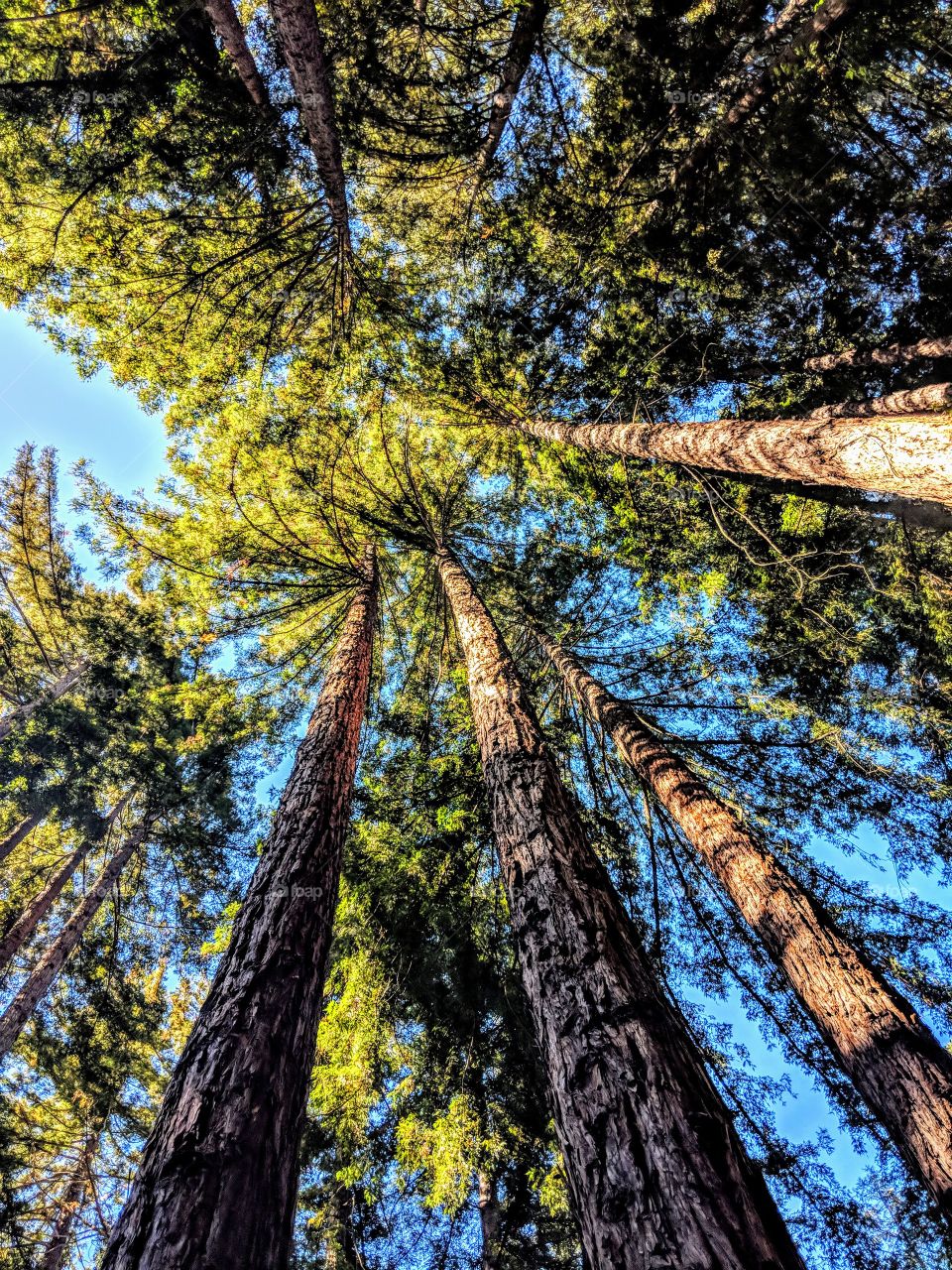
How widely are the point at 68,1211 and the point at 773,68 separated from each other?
47.8ft

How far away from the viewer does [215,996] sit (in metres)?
2.24

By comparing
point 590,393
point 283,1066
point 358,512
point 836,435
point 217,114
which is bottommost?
point 283,1066

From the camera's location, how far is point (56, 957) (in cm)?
793

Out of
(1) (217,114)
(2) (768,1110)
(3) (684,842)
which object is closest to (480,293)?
(1) (217,114)

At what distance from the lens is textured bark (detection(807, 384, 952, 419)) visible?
4.93 m

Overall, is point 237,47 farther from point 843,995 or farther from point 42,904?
point 42,904

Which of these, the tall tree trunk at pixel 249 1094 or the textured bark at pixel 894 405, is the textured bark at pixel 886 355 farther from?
the tall tree trunk at pixel 249 1094

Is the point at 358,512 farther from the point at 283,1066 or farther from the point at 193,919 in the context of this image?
the point at 193,919

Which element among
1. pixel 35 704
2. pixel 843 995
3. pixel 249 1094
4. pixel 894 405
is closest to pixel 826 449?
pixel 894 405

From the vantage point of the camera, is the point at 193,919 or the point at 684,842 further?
the point at 193,919

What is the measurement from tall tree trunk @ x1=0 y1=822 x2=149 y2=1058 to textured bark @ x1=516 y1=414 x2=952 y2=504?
37.3 ft

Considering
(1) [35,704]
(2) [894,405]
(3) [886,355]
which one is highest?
(3) [886,355]

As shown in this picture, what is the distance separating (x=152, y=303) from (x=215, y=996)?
25.5 feet

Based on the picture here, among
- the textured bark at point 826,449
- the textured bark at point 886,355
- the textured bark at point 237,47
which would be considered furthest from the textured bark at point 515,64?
the textured bark at point 886,355
